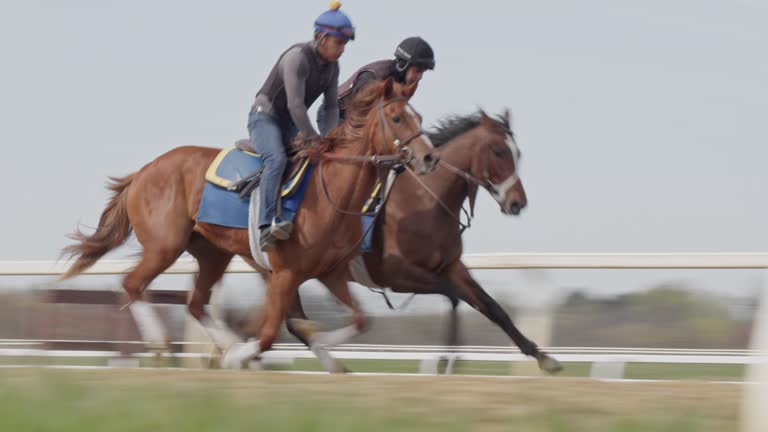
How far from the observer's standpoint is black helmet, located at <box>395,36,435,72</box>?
369 inches

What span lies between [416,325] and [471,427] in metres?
4.94

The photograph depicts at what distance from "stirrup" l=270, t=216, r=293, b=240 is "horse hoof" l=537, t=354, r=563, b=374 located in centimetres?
223

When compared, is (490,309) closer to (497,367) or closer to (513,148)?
(497,367)

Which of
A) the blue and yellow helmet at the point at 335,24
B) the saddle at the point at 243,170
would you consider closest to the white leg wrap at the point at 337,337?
the saddle at the point at 243,170

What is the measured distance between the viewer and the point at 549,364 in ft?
28.1

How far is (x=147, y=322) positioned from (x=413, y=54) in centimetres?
A: 292

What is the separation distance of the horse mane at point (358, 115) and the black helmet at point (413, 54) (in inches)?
62.1

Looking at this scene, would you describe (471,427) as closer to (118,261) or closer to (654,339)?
(654,339)

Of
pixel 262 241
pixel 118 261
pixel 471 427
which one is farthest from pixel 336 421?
pixel 118 261

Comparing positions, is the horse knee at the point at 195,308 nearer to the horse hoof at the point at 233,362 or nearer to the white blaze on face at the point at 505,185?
the horse hoof at the point at 233,362

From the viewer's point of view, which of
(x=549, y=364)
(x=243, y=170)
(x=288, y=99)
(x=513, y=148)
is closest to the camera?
(x=288, y=99)


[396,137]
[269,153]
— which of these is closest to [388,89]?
[396,137]

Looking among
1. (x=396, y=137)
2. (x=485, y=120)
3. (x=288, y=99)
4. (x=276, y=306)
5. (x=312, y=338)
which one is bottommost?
(x=312, y=338)

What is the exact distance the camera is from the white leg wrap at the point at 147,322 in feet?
28.5
